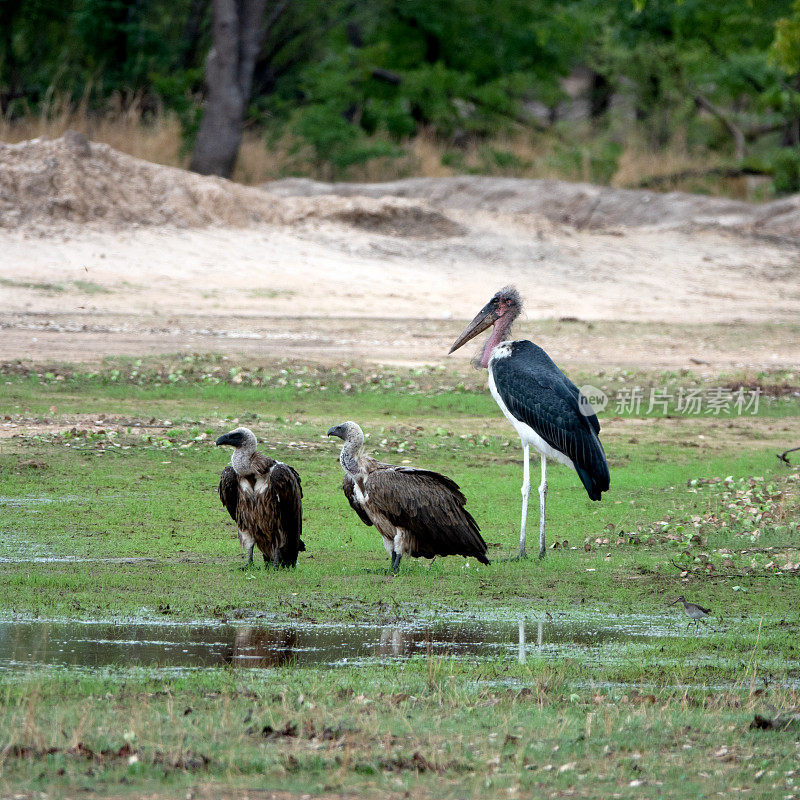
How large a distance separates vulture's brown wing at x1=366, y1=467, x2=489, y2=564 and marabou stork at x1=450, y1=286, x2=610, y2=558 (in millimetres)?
832

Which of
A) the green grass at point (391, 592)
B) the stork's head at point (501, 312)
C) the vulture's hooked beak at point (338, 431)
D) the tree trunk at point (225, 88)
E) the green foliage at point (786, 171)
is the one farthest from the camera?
the green foliage at point (786, 171)

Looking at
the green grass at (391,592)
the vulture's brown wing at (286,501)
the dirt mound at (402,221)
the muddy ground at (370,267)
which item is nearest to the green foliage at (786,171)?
the muddy ground at (370,267)

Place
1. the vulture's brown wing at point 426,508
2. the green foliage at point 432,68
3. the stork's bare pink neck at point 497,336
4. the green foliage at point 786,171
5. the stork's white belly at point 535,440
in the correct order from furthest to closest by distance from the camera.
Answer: the green foliage at point 432,68 < the green foliage at point 786,171 < the stork's bare pink neck at point 497,336 < the stork's white belly at point 535,440 < the vulture's brown wing at point 426,508

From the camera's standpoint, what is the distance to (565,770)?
17.0 feet

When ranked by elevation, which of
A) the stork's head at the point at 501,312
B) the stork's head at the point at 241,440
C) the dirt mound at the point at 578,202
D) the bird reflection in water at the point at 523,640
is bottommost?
the bird reflection in water at the point at 523,640

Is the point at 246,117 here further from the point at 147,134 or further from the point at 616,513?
the point at 616,513

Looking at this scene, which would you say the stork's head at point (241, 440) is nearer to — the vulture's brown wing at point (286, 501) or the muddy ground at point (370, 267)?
the vulture's brown wing at point (286, 501)

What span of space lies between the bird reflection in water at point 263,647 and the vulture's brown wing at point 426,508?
1427 mm

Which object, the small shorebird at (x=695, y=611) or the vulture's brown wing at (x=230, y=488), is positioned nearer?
the small shorebird at (x=695, y=611)

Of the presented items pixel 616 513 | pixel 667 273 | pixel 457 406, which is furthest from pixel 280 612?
pixel 667 273

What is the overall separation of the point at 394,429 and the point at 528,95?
2477 centimetres

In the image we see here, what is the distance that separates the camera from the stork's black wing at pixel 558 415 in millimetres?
9414

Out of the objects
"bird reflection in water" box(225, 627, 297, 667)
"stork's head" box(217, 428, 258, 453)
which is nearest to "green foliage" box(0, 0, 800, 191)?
"stork's head" box(217, 428, 258, 453)

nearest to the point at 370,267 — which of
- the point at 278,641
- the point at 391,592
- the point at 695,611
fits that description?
the point at 391,592
